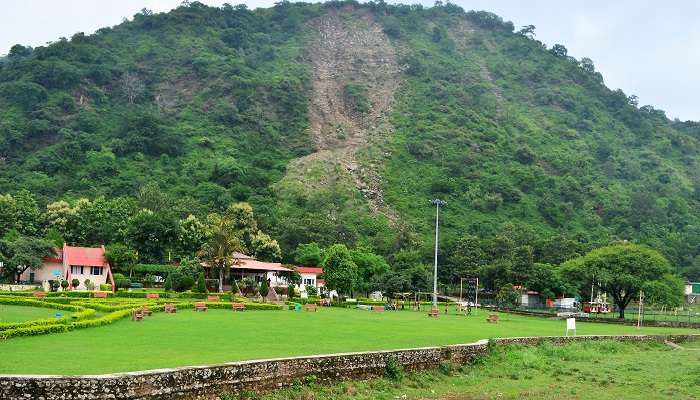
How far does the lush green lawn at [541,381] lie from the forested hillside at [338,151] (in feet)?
146

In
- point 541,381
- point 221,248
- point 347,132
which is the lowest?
point 541,381

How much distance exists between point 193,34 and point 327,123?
167 feet

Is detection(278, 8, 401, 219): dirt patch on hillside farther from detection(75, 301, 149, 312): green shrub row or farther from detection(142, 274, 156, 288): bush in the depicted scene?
detection(75, 301, 149, 312): green shrub row

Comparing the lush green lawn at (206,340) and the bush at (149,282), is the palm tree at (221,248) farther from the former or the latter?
the lush green lawn at (206,340)

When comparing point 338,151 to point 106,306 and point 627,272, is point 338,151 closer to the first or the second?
point 627,272

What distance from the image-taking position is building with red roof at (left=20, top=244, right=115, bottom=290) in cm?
6203

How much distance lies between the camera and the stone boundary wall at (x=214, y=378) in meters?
15.4

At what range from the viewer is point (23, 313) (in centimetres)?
3616

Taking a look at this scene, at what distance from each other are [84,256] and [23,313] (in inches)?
1095

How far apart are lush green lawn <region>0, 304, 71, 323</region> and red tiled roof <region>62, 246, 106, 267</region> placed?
2134 cm

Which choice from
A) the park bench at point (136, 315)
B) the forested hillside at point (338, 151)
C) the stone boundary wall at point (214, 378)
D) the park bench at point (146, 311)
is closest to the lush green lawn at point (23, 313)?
the park bench at point (136, 315)

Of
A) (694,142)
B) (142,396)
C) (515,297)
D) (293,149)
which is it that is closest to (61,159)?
(293,149)

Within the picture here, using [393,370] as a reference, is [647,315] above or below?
below

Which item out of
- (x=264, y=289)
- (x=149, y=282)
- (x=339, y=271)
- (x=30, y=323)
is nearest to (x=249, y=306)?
(x=264, y=289)
